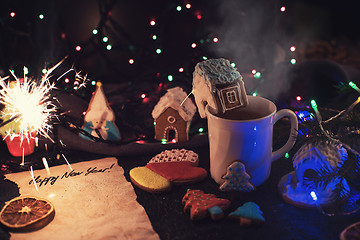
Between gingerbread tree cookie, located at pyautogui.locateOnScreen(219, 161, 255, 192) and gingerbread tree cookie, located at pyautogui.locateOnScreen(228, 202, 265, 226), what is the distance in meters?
0.07

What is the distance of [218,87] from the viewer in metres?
1.03

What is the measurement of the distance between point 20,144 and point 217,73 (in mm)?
675

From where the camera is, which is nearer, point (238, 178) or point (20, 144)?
point (238, 178)

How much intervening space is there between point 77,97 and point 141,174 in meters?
0.52

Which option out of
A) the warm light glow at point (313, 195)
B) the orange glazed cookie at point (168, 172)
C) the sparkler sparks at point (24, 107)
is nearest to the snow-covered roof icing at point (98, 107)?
the sparkler sparks at point (24, 107)

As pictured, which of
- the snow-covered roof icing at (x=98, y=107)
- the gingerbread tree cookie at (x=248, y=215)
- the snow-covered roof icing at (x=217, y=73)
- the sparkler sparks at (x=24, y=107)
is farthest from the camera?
the snow-covered roof icing at (x=98, y=107)

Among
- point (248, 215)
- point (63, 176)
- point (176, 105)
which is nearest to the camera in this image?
point (248, 215)

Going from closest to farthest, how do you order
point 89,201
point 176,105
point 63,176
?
point 89,201
point 63,176
point 176,105

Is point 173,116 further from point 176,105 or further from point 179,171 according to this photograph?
point 179,171

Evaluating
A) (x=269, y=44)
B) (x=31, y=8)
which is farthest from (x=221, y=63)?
(x=31, y=8)

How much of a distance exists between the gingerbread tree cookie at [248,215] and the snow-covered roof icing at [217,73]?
0.32 metres

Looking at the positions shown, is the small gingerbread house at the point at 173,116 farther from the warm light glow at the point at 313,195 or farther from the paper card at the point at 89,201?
the warm light glow at the point at 313,195

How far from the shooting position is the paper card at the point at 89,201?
0.90 metres

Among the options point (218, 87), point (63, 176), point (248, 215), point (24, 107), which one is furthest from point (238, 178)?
point (24, 107)
